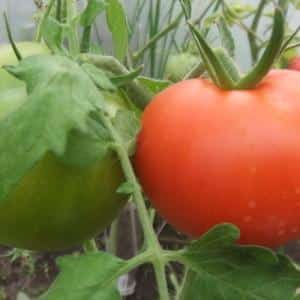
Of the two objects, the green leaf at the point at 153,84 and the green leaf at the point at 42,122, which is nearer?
the green leaf at the point at 42,122

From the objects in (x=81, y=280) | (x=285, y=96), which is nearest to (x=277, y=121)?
(x=285, y=96)

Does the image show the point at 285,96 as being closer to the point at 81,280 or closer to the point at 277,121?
the point at 277,121

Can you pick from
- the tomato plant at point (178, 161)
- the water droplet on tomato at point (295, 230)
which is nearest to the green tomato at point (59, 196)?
the tomato plant at point (178, 161)

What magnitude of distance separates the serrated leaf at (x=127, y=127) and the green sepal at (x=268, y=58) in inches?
2.5

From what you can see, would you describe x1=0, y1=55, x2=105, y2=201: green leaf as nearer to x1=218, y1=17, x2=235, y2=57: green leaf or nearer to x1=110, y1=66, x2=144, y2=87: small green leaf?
x1=110, y1=66, x2=144, y2=87: small green leaf

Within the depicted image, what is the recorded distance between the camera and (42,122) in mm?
322

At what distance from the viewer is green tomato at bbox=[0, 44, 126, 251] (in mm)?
380

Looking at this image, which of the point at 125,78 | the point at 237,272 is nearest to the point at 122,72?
the point at 125,78

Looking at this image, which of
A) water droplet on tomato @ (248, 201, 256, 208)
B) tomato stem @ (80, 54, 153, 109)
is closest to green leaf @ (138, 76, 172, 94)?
tomato stem @ (80, 54, 153, 109)

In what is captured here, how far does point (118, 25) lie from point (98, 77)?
102 mm

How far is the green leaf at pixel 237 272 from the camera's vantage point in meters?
0.35

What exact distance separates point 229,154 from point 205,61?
56mm

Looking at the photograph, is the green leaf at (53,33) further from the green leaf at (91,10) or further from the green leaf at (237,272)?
the green leaf at (237,272)

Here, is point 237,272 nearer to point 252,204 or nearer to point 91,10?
point 252,204
